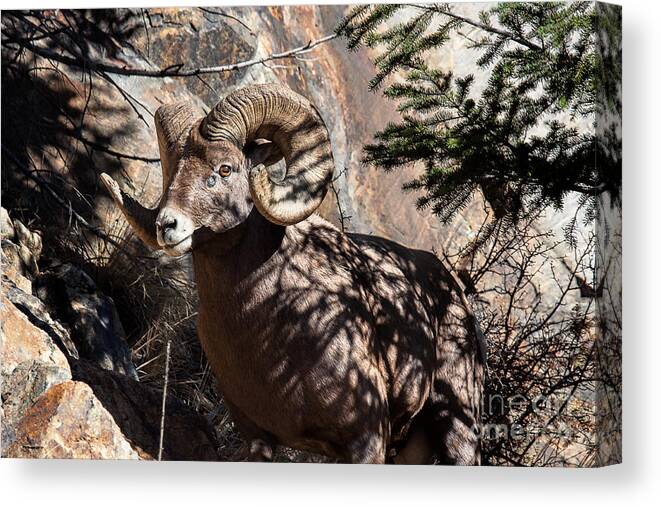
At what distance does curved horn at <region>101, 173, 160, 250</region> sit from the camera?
6633mm

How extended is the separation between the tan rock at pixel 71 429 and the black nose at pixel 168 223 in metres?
1.20

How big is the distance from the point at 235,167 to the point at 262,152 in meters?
0.22

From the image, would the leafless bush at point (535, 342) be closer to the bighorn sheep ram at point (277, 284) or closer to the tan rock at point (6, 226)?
the bighorn sheep ram at point (277, 284)

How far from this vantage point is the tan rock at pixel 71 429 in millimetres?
7086

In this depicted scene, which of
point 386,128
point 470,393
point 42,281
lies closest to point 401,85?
point 386,128

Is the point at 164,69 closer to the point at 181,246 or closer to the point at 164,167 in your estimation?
the point at 164,167

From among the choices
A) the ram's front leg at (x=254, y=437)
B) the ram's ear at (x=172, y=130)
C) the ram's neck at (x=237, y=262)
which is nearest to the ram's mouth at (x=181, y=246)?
the ram's neck at (x=237, y=262)

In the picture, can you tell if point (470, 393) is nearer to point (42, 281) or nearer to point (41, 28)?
point (42, 281)

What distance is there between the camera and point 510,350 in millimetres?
7105

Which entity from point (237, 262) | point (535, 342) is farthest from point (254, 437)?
point (535, 342)

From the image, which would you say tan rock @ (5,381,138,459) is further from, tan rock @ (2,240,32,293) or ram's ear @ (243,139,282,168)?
ram's ear @ (243,139,282,168)

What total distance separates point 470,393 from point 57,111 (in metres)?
2.68

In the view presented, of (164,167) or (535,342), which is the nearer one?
(164,167)

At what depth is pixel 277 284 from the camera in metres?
6.63
